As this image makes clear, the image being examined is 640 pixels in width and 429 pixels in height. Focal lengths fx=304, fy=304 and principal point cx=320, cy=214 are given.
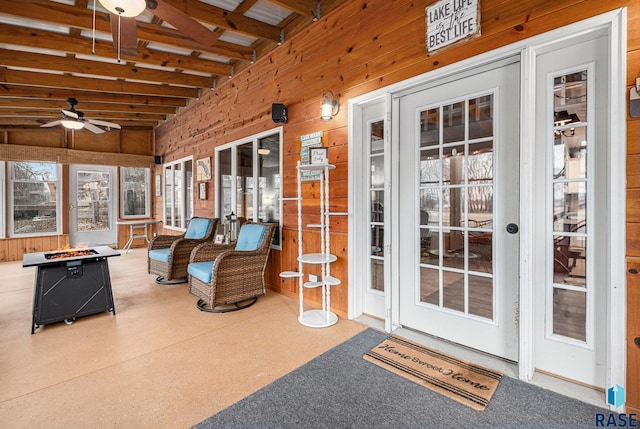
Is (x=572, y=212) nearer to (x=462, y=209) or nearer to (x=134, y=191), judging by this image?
(x=462, y=209)

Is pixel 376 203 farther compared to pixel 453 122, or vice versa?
pixel 376 203

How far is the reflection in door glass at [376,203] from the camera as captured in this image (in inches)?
113

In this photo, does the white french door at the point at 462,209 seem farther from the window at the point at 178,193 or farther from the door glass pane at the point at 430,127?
the window at the point at 178,193

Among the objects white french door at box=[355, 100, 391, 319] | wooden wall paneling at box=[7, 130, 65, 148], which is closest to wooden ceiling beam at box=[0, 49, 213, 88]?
wooden wall paneling at box=[7, 130, 65, 148]

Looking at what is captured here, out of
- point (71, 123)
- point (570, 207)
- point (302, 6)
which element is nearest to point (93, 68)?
point (71, 123)

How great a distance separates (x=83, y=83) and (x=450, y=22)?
500 centimetres

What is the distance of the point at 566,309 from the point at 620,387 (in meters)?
0.43

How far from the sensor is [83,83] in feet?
14.7

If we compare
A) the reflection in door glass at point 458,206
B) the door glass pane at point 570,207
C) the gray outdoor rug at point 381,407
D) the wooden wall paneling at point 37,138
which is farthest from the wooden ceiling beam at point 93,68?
the door glass pane at point 570,207

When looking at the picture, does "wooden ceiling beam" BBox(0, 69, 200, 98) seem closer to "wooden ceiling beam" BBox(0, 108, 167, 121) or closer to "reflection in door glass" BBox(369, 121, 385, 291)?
"wooden ceiling beam" BBox(0, 108, 167, 121)

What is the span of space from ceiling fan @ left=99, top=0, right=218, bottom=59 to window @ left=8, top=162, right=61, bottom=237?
220 inches

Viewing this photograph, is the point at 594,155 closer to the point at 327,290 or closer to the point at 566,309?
the point at 566,309

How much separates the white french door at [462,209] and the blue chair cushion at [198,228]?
3.20 meters

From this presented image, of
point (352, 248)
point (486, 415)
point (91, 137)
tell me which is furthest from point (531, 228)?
point (91, 137)
